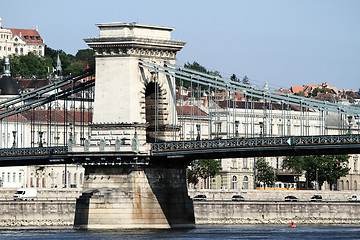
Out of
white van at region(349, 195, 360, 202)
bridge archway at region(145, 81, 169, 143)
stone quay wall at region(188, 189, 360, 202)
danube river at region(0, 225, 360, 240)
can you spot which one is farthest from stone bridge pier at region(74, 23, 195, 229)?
white van at region(349, 195, 360, 202)

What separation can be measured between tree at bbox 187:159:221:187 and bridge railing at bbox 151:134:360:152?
59.3 metres

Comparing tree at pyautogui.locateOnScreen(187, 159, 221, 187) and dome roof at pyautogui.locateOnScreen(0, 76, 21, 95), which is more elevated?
dome roof at pyautogui.locateOnScreen(0, 76, 21, 95)

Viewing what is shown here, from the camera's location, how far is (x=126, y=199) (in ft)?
341

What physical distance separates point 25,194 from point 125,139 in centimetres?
3612

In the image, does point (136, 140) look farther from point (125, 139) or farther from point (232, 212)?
point (232, 212)

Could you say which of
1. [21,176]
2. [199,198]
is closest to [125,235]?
[199,198]

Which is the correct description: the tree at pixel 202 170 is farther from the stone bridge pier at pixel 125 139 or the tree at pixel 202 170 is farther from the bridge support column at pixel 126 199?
the stone bridge pier at pixel 125 139

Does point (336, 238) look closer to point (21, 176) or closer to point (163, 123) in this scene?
point (163, 123)

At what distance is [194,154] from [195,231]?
655 cm

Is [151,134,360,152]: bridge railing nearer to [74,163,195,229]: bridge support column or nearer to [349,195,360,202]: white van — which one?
[74,163,195,229]: bridge support column

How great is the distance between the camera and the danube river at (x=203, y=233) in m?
99.3

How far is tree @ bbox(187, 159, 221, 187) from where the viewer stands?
164 meters

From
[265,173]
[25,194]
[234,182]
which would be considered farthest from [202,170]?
[25,194]

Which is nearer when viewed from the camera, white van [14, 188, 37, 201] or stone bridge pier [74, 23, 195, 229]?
stone bridge pier [74, 23, 195, 229]
